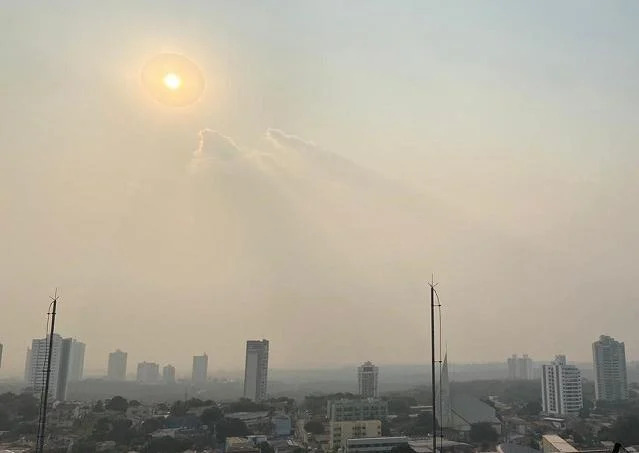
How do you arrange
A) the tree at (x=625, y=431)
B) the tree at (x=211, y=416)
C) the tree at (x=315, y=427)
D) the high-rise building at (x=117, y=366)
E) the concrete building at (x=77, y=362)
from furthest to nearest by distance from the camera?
the high-rise building at (x=117, y=366) < the concrete building at (x=77, y=362) < the tree at (x=315, y=427) < the tree at (x=211, y=416) < the tree at (x=625, y=431)

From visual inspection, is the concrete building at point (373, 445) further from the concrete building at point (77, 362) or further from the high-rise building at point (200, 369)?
the high-rise building at point (200, 369)

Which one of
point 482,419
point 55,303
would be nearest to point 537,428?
point 482,419

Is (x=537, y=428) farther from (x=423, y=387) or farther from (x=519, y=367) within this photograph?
(x=519, y=367)

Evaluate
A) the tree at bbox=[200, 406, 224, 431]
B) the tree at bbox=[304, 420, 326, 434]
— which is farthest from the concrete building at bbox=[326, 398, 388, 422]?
the tree at bbox=[200, 406, 224, 431]

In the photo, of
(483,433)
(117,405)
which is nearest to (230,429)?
(117,405)

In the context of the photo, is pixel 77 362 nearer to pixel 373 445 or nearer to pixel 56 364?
pixel 56 364

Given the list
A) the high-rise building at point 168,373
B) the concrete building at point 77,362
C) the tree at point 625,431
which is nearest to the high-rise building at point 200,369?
the high-rise building at point 168,373

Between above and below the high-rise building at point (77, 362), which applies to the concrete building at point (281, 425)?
below
